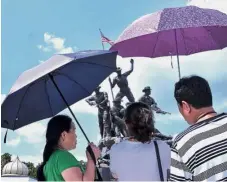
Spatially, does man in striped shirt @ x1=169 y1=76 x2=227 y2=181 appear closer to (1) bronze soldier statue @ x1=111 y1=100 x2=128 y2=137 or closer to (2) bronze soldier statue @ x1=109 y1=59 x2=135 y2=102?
(1) bronze soldier statue @ x1=111 y1=100 x2=128 y2=137

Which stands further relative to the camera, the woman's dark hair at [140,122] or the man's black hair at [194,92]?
the woman's dark hair at [140,122]

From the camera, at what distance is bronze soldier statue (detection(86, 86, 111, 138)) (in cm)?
1495

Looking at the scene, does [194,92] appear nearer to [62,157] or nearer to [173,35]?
[62,157]

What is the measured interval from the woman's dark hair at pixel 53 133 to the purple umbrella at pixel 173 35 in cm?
167

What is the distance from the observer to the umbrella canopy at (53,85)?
372 centimetres

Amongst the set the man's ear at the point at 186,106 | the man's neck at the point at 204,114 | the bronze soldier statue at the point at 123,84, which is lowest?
the man's neck at the point at 204,114

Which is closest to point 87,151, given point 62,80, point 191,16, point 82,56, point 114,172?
point 114,172

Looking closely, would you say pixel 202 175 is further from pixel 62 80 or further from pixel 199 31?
pixel 199 31

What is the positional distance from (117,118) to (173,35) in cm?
932

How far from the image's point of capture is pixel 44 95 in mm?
4160

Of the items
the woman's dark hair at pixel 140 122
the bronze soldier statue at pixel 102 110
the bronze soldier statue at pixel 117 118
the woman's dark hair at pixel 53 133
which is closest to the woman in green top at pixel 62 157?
the woman's dark hair at pixel 53 133

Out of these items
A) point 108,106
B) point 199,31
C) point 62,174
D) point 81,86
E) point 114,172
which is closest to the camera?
point 62,174

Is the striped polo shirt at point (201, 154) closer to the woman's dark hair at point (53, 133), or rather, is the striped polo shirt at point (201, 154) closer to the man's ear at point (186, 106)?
the man's ear at point (186, 106)

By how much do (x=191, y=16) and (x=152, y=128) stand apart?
5.88ft
